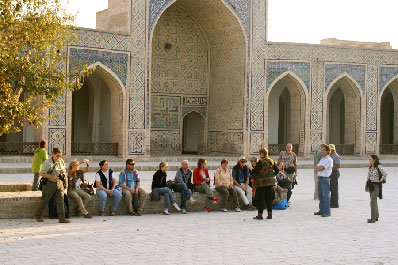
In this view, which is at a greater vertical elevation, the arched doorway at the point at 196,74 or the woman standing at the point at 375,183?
the arched doorway at the point at 196,74

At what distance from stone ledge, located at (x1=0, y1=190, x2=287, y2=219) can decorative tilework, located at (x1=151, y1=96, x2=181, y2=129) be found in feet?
38.9

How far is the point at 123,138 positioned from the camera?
1877cm

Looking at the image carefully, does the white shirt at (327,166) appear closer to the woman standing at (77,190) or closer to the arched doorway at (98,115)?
the woman standing at (77,190)

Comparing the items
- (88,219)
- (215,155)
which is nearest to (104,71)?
(215,155)

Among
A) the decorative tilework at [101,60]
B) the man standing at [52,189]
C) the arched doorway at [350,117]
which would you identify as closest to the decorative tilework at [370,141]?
the arched doorway at [350,117]

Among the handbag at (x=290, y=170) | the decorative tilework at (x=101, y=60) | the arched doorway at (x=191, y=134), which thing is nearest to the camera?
the handbag at (x=290, y=170)

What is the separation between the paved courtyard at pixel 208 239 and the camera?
20.7 feet

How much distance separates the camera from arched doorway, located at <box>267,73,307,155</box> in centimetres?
2159

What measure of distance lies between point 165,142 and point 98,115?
2.60 m

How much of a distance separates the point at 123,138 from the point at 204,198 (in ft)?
29.6

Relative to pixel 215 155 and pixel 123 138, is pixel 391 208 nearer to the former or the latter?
pixel 123 138

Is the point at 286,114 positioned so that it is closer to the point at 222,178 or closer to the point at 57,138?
the point at 57,138

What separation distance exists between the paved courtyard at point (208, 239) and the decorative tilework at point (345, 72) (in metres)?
12.2

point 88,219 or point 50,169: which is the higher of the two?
point 50,169
